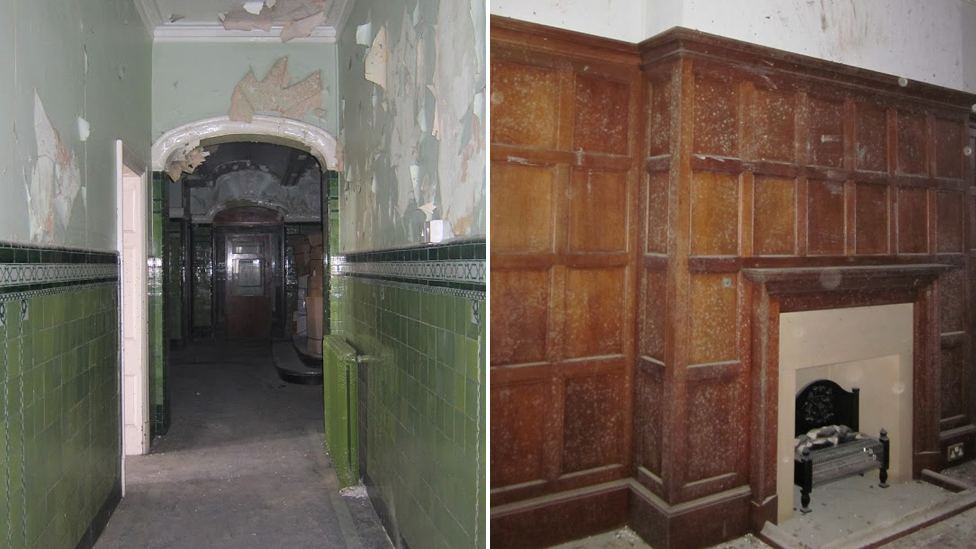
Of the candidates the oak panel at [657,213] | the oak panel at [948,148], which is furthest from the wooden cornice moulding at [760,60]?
the oak panel at [657,213]

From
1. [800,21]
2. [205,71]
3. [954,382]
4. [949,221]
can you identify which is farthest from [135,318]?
[954,382]

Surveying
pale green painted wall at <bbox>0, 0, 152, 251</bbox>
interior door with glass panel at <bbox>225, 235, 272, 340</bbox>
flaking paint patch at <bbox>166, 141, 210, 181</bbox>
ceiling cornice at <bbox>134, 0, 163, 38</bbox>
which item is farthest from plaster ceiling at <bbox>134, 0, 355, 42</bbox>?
interior door with glass panel at <bbox>225, 235, 272, 340</bbox>

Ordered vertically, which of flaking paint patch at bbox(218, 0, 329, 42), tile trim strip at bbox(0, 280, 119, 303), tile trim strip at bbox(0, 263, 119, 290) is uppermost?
flaking paint patch at bbox(218, 0, 329, 42)

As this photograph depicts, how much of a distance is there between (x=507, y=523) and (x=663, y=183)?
1370 millimetres

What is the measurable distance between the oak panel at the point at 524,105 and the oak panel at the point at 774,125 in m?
0.82

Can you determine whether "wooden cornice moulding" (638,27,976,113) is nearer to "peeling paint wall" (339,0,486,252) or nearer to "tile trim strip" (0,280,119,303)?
"peeling paint wall" (339,0,486,252)

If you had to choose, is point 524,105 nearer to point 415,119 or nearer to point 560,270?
point 415,119

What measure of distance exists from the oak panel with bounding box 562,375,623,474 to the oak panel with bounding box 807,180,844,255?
3.24 ft

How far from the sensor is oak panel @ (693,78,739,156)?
2320mm

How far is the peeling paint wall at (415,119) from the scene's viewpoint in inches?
61.7

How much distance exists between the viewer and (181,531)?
2695 mm

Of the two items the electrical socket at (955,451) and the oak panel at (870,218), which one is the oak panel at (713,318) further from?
the electrical socket at (955,451)

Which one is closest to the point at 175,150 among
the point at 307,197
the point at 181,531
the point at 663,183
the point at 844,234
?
the point at 181,531

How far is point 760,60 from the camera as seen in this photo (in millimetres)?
2363
